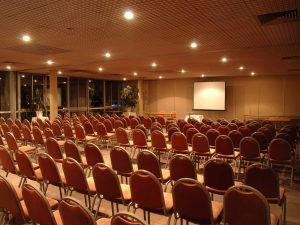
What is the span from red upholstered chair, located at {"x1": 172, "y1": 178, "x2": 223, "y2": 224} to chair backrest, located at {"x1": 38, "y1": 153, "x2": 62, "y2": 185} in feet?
6.07

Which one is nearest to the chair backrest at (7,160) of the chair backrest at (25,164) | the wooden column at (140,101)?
the chair backrest at (25,164)

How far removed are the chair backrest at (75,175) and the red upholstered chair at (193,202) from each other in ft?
4.30

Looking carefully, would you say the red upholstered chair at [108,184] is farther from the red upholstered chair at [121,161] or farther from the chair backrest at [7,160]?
the chair backrest at [7,160]

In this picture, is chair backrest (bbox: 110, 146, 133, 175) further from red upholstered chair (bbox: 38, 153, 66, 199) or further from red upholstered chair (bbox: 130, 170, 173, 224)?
red upholstered chair (bbox: 130, 170, 173, 224)

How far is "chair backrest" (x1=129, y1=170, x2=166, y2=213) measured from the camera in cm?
306

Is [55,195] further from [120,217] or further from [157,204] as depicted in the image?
[120,217]

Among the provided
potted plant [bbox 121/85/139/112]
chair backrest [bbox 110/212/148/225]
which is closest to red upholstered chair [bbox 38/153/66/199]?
chair backrest [bbox 110/212/148/225]

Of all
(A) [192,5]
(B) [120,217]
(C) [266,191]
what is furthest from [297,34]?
(B) [120,217]

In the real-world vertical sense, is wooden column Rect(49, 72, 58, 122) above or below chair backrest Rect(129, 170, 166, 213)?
above

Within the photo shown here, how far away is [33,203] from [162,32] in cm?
441

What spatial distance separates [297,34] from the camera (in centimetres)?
612

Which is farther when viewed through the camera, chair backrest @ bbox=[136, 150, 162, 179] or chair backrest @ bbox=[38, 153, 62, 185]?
chair backrest @ bbox=[136, 150, 162, 179]

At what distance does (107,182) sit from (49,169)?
3.59ft

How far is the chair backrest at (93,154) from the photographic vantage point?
15.9 ft
